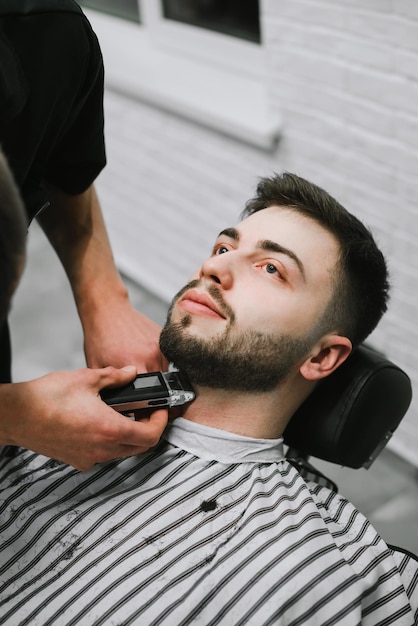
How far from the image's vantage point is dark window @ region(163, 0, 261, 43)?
301cm

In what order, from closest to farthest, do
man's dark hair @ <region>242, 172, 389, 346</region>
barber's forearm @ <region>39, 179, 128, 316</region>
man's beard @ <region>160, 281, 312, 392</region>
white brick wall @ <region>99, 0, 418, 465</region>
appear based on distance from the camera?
man's beard @ <region>160, 281, 312, 392</region> < man's dark hair @ <region>242, 172, 389, 346</region> < barber's forearm @ <region>39, 179, 128, 316</region> < white brick wall @ <region>99, 0, 418, 465</region>

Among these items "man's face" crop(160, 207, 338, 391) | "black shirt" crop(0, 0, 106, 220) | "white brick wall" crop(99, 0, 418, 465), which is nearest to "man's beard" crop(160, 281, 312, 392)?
"man's face" crop(160, 207, 338, 391)

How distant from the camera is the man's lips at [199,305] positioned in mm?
1610

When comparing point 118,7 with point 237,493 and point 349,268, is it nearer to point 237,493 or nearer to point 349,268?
point 349,268

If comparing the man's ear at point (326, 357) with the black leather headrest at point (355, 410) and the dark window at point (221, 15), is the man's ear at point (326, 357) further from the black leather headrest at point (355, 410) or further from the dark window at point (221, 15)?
the dark window at point (221, 15)

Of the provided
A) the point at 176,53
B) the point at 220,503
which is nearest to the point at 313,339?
the point at 220,503

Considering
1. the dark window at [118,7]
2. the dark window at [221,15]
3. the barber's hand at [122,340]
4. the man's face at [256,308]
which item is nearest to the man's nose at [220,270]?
the man's face at [256,308]

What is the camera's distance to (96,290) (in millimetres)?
1805

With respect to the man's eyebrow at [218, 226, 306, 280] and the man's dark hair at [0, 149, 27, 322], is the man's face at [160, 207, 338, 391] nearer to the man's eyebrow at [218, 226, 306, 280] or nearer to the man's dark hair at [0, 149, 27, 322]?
the man's eyebrow at [218, 226, 306, 280]

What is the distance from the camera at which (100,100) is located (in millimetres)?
1602

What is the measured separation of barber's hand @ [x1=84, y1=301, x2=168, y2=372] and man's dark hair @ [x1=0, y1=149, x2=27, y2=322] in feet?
2.72

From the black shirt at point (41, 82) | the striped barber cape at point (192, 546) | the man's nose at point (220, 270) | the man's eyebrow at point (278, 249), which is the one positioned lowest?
the striped barber cape at point (192, 546)

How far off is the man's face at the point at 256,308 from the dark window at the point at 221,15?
1579mm

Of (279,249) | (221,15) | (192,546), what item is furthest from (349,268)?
(221,15)
